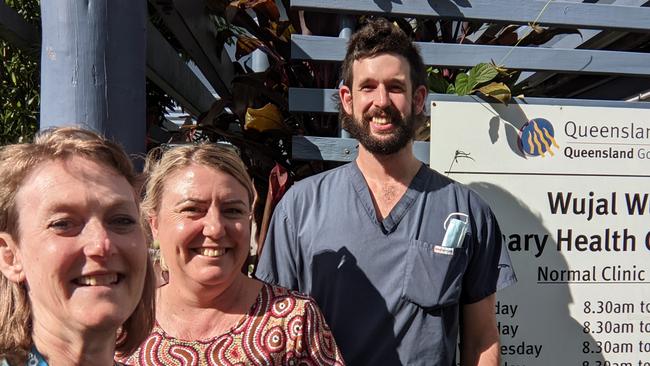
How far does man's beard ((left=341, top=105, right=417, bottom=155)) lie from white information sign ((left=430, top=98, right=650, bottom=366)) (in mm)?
413

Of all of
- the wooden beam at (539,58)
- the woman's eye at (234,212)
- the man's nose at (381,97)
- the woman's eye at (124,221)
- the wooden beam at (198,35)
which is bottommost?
the woman's eye at (124,221)

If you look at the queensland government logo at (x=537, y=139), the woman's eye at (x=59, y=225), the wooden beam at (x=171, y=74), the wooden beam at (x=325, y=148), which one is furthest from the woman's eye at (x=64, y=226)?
the wooden beam at (x=171, y=74)

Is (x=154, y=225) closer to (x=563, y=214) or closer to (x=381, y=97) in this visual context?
(x=381, y=97)

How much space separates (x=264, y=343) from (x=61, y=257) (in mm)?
687

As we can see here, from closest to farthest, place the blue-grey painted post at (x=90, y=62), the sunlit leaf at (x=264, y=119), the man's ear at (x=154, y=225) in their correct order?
the man's ear at (x=154, y=225)
the blue-grey painted post at (x=90, y=62)
the sunlit leaf at (x=264, y=119)

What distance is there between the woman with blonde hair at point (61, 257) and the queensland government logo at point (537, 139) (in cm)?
170

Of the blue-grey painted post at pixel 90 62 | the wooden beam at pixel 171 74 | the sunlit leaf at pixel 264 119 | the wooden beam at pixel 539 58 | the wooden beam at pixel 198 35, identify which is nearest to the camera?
the blue-grey painted post at pixel 90 62

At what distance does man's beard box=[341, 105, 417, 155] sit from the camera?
6.81 feet

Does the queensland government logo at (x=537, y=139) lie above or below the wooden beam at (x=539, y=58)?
below

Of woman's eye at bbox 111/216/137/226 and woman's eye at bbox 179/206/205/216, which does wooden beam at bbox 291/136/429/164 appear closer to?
woman's eye at bbox 179/206/205/216

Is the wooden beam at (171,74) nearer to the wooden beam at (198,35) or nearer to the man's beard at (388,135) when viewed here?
the wooden beam at (198,35)

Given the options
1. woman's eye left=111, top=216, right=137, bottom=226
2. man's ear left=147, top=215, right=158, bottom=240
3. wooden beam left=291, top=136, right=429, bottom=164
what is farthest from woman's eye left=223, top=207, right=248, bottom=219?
wooden beam left=291, top=136, right=429, bottom=164

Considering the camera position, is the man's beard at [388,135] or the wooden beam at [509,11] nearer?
the man's beard at [388,135]

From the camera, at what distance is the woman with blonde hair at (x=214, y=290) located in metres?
1.69
